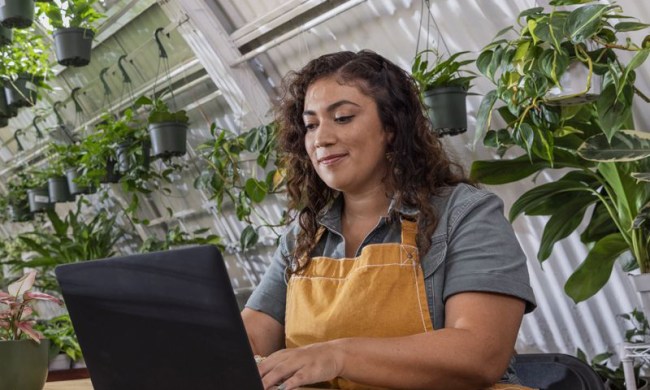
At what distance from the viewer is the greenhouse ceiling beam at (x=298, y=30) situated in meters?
3.70

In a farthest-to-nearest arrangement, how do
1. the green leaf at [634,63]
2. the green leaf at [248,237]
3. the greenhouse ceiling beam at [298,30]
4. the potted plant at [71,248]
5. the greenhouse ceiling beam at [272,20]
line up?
the potted plant at [71,248], the green leaf at [248,237], the greenhouse ceiling beam at [272,20], the greenhouse ceiling beam at [298,30], the green leaf at [634,63]

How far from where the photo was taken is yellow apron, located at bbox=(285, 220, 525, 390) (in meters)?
1.71

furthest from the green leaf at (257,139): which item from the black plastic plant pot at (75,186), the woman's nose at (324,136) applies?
the black plastic plant pot at (75,186)

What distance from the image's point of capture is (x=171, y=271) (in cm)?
118

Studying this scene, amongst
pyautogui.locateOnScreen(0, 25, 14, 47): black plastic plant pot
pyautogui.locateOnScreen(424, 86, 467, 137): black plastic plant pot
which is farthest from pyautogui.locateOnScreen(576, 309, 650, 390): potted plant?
pyautogui.locateOnScreen(0, 25, 14, 47): black plastic plant pot

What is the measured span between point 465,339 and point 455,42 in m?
2.18

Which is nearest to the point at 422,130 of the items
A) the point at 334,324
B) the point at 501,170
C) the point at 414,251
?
the point at 414,251

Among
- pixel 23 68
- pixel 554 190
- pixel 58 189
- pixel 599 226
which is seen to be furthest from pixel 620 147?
pixel 58 189

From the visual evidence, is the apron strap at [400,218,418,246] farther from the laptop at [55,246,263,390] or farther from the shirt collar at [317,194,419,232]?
the laptop at [55,246,263,390]

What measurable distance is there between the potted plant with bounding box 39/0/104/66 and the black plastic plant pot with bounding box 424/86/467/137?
8.45 ft

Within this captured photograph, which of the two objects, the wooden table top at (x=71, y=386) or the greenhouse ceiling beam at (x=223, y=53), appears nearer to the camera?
the wooden table top at (x=71, y=386)

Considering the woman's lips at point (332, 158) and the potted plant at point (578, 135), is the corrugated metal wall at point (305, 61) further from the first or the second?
the woman's lips at point (332, 158)

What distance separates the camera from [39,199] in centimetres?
696

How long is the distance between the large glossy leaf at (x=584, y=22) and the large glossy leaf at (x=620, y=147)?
283mm
